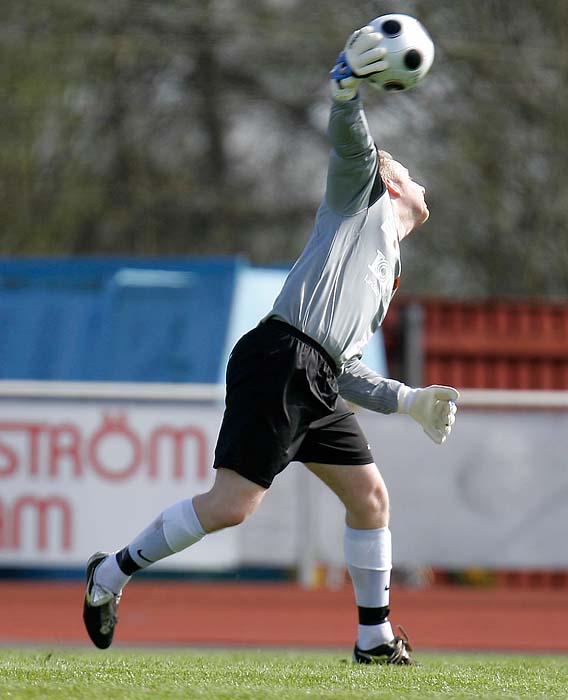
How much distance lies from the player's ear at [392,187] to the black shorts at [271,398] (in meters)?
0.67

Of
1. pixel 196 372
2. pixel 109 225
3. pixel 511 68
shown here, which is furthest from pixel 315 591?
pixel 109 225

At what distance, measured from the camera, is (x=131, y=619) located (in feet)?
28.3

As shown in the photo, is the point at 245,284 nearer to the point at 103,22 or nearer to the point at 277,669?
the point at 277,669

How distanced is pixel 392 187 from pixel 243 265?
6.26 m

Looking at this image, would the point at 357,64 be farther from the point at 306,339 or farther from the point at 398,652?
the point at 398,652

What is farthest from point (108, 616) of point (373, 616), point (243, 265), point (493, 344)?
point (493, 344)

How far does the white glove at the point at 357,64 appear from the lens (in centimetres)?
418

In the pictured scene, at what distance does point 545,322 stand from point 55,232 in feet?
30.3

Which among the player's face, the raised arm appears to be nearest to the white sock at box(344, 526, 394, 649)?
the player's face

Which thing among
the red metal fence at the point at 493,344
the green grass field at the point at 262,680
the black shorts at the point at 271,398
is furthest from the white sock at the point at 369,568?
the red metal fence at the point at 493,344

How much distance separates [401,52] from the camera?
422cm

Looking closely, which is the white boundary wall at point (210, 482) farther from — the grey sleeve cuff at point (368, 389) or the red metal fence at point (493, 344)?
the grey sleeve cuff at point (368, 389)

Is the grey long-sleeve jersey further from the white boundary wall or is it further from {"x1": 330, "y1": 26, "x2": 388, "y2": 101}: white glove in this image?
the white boundary wall

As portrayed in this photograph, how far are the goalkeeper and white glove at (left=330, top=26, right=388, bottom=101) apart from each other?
40 millimetres
